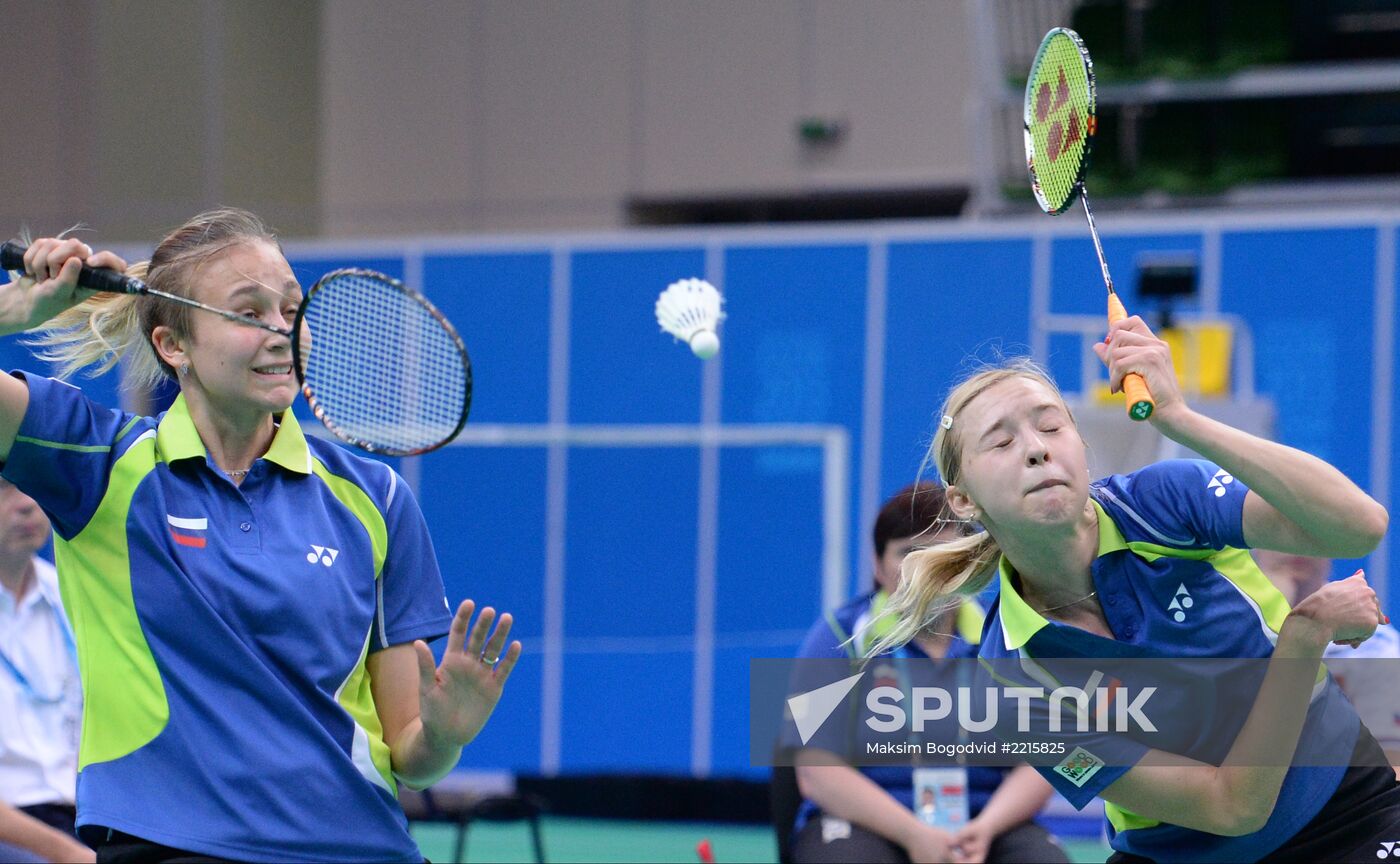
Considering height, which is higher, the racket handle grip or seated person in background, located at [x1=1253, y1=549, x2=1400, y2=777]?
the racket handle grip

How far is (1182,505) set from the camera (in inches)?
90.6

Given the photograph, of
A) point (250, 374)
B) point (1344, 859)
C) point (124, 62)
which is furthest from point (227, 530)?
point (124, 62)

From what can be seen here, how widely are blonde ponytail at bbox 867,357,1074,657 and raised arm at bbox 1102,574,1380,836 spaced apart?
1.74 feet

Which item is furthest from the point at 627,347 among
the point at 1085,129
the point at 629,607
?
the point at 1085,129

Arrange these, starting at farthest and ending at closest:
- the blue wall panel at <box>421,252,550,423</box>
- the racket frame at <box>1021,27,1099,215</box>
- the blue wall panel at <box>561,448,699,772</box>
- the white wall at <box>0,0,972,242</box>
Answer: the white wall at <box>0,0,972,242</box> → the blue wall panel at <box>421,252,550,423</box> → the blue wall panel at <box>561,448,699,772</box> → the racket frame at <box>1021,27,1099,215</box>

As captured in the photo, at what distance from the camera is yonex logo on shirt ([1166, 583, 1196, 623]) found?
2.34m

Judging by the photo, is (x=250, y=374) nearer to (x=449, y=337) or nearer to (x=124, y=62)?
(x=449, y=337)

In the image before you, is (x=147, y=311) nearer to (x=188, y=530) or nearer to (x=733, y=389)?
(x=188, y=530)

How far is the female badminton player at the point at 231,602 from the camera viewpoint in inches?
82.4

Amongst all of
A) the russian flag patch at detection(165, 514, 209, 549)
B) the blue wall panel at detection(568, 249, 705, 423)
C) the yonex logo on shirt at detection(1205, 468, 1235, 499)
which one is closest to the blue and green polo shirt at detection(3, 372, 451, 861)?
the russian flag patch at detection(165, 514, 209, 549)

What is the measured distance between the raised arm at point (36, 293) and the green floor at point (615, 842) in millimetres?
4181

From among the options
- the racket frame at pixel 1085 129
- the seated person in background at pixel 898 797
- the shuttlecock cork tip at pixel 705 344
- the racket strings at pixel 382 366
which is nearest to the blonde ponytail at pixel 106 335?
the racket strings at pixel 382 366

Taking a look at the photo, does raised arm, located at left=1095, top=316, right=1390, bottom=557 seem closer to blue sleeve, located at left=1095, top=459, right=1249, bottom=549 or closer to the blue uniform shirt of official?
blue sleeve, located at left=1095, top=459, right=1249, bottom=549

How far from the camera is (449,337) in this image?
7.83ft
